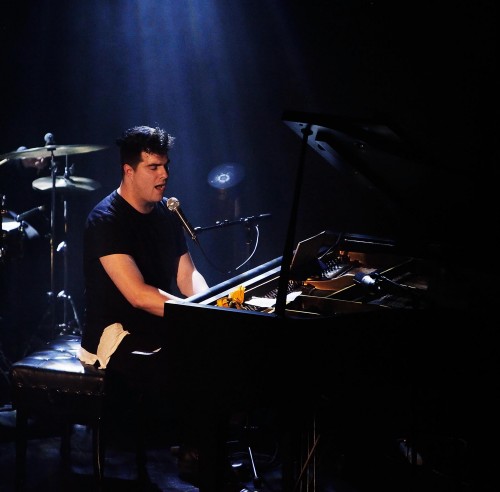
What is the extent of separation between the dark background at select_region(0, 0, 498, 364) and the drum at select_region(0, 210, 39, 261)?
0.74 ft

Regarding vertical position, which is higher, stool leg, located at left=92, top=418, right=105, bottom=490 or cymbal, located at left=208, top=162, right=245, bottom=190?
cymbal, located at left=208, top=162, right=245, bottom=190

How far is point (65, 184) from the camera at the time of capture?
230 inches

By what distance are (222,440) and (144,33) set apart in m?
4.94

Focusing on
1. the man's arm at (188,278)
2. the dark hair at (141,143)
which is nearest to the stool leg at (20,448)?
the man's arm at (188,278)

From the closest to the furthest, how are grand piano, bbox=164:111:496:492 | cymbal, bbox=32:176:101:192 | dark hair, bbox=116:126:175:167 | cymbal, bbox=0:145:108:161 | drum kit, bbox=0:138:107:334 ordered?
1. grand piano, bbox=164:111:496:492
2. dark hair, bbox=116:126:175:167
3. cymbal, bbox=0:145:108:161
4. drum kit, bbox=0:138:107:334
5. cymbal, bbox=32:176:101:192

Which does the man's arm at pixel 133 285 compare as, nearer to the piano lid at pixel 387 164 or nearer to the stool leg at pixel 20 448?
the stool leg at pixel 20 448

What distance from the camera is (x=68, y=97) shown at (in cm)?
671

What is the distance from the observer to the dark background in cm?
538

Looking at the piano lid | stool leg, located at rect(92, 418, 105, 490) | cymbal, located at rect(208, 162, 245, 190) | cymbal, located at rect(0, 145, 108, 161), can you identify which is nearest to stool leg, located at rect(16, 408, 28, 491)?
stool leg, located at rect(92, 418, 105, 490)

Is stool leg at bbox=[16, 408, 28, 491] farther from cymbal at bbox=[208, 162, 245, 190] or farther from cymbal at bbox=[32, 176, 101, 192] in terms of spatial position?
cymbal at bbox=[208, 162, 245, 190]

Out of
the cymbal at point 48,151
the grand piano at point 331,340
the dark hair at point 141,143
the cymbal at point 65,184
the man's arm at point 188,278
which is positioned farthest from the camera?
the cymbal at point 65,184

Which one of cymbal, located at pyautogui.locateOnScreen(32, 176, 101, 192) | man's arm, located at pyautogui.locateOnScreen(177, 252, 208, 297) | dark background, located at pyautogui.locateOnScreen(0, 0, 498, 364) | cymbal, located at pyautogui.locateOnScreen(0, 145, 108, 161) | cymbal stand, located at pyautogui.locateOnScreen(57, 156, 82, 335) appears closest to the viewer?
man's arm, located at pyautogui.locateOnScreen(177, 252, 208, 297)

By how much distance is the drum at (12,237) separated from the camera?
206 inches

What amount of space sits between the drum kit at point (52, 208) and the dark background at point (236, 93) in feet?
0.75
